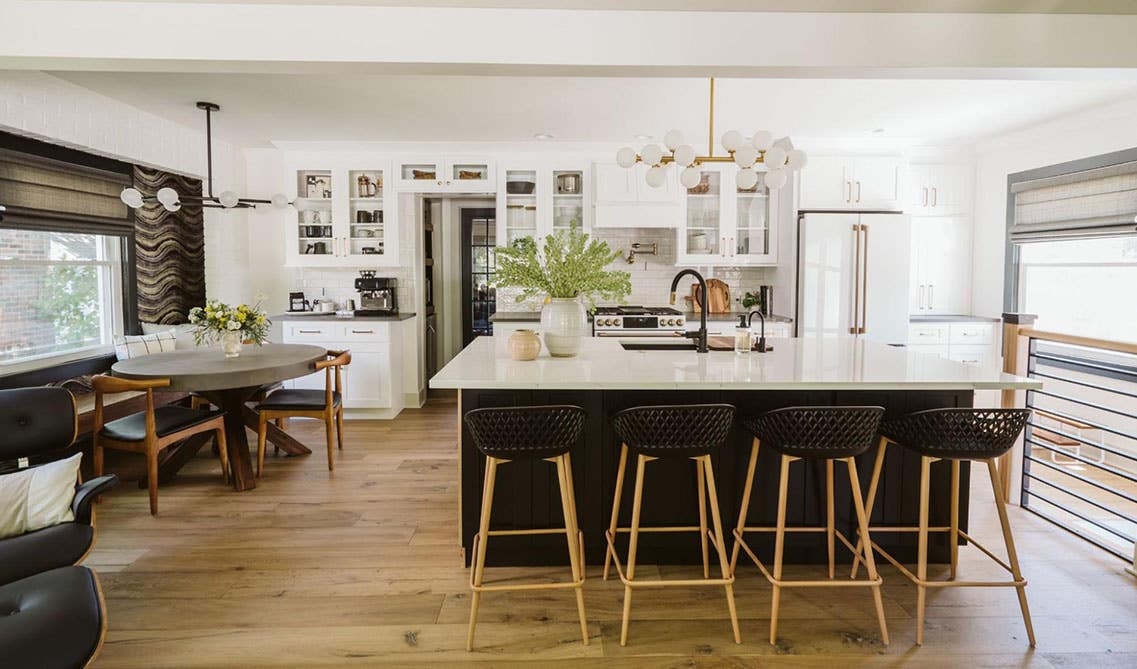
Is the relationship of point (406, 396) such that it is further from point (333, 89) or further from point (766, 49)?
point (766, 49)

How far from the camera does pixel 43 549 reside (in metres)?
2.10

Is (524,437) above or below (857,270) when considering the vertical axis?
below

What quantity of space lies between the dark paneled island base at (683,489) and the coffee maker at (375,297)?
3.48 m

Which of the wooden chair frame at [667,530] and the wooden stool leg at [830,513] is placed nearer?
the wooden chair frame at [667,530]

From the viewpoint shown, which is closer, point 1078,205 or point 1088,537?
point 1088,537

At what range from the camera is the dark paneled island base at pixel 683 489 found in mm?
2711

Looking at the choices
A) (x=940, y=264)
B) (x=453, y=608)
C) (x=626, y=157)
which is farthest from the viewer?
(x=940, y=264)

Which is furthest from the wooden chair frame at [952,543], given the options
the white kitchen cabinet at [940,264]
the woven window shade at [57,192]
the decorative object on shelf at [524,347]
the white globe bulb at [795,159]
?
the woven window shade at [57,192]

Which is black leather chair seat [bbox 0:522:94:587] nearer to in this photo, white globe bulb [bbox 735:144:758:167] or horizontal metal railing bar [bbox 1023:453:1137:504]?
white globe bulb [bbox 735:144:758:167]

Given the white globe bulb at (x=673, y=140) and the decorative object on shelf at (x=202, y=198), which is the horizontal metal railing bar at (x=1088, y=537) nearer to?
the white globe bulb at (x=673, y=140)

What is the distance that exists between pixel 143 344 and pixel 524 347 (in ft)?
11.1

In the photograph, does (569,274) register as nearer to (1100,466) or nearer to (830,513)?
(830,513)

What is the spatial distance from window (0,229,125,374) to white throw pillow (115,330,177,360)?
0.55 feet

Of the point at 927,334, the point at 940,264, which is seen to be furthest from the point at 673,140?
the point at 940,264
